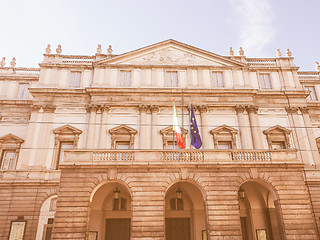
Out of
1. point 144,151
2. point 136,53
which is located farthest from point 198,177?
point 136,53

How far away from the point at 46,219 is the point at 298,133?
20.2 m

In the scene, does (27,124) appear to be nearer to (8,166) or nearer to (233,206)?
(8,166)

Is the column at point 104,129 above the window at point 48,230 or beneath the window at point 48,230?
above

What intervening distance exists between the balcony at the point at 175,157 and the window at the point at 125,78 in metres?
9.87

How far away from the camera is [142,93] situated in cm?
2269

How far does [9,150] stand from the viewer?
21.6 metres

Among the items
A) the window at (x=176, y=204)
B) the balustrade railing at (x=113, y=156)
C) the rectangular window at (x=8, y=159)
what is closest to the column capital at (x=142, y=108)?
the window at (x=176, y=204)

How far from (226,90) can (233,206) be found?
11478 millimetres

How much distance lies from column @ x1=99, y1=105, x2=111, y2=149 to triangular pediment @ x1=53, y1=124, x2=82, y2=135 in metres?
1.82

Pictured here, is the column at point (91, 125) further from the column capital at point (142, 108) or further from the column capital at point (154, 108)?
the column capital at point (154, 108)

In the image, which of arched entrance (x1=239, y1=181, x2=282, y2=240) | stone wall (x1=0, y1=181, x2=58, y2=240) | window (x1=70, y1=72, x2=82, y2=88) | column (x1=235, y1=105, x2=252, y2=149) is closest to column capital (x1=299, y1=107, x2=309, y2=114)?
column (x1=235, y1=105, x2=252, y2=149)

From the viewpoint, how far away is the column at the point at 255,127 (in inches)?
833

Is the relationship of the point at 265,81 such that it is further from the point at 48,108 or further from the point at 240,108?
the point at 48,108

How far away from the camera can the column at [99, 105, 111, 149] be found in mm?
20586
